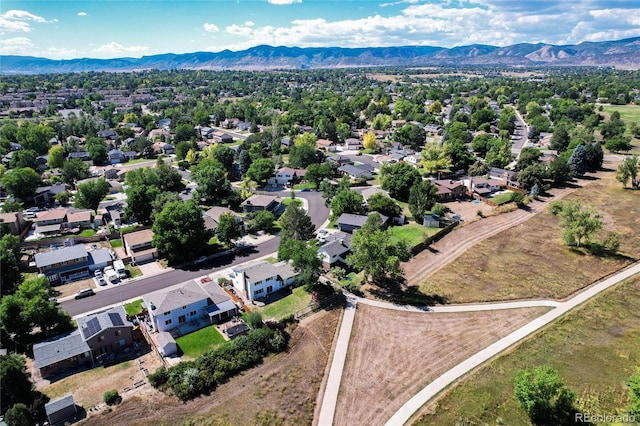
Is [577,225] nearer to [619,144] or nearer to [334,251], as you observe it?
[334,251]

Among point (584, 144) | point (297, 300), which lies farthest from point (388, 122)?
point (297, 300)

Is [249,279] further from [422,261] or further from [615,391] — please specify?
[615,391]

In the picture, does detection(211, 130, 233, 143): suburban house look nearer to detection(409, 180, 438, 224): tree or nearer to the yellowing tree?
the yellowing tree

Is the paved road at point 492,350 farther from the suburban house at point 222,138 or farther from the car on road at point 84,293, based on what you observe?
the suburban house at point 222,138

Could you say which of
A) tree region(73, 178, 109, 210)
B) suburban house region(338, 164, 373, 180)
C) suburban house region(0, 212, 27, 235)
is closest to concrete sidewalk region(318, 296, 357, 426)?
suburban house region(338, 164, 373, 180)

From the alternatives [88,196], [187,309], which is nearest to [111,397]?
[187,309]

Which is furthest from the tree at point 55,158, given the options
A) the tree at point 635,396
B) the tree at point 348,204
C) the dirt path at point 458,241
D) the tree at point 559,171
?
the tree at point 559,171

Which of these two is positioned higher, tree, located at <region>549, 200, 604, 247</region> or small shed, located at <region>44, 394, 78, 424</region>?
tree, located at <region>549, 200, 604, 247</region>

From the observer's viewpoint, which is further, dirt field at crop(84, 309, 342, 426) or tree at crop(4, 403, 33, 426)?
dirt field at crop(84, 309, 342, 426)
